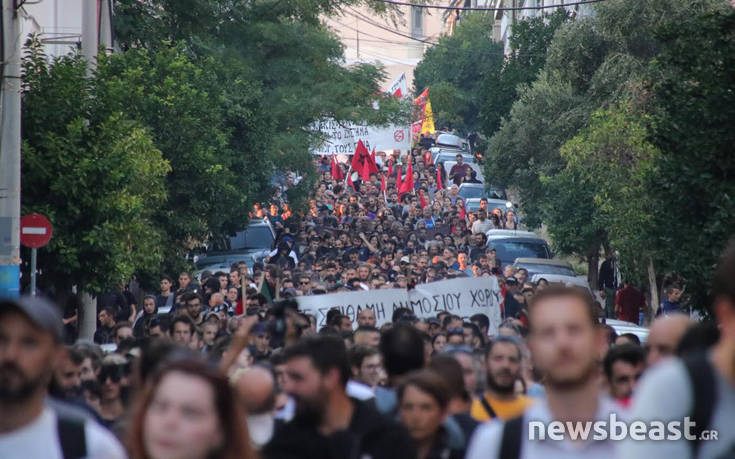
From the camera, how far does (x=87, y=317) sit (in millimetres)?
20312

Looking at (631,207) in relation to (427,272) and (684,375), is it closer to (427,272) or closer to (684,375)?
(427,272)

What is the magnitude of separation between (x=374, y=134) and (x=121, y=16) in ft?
65.4

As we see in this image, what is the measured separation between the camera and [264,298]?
61.5 feet

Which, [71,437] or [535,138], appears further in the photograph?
[535,138]

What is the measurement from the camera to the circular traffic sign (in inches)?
661

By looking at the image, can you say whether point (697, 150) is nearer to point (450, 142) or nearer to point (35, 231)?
point (35, 231)

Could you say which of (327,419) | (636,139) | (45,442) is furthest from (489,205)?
(45,442)

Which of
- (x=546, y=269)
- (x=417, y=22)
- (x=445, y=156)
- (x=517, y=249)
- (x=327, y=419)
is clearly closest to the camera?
(x=327, y=419)

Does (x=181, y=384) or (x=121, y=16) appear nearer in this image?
(x=181, y=384)

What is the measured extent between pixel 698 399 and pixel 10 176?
1345 centimetres

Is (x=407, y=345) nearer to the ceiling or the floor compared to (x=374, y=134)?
nearer to the floor

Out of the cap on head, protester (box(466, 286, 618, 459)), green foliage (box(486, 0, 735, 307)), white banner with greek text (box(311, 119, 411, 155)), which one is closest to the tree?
green foliage (box(486, 0, 735, 307))

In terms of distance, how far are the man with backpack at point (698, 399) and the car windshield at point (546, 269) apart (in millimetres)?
24543

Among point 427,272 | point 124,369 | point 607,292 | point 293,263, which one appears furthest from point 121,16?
point 124,369
